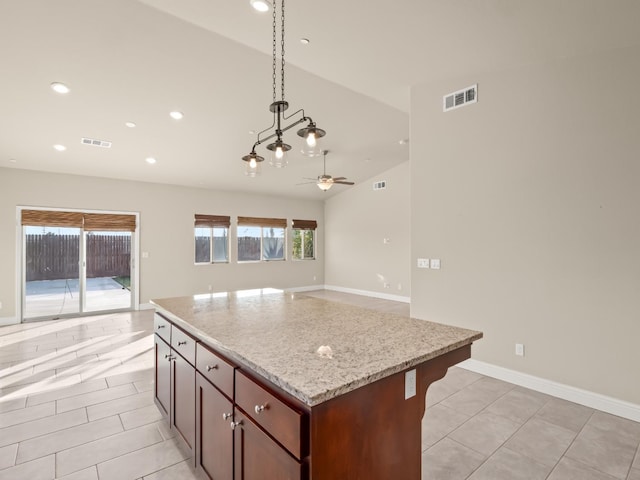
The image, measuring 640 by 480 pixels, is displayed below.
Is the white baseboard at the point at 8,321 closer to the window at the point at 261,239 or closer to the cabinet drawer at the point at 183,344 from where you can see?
the window at the point at 261,239

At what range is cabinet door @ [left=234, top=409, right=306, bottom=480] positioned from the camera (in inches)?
43.4

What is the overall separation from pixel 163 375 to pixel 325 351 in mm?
1684

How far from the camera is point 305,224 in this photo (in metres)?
9.59

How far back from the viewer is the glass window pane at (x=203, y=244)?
7793 millimetres

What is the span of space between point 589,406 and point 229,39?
4791mm

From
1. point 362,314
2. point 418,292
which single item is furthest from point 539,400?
point 362,314

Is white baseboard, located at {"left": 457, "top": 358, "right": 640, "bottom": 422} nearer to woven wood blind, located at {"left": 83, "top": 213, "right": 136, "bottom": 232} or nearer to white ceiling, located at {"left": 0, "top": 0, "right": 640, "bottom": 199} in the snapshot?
white ceiling, located at {"left": 0, "top": 0, "right": 640, "bottom": 199}

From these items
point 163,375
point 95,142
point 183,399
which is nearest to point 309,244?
point 95,142

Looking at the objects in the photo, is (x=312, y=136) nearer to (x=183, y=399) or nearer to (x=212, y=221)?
(x=183, y=399)

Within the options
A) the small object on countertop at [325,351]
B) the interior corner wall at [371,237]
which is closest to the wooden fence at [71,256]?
the interior corner wall at [371,237]

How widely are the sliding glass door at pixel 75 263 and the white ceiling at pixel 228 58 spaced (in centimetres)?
121

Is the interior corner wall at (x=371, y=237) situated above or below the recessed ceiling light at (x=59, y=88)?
below

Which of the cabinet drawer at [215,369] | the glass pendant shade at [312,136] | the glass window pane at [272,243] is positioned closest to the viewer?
the cabinet drawer at [215,369]

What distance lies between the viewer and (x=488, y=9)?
2484 millimetres
